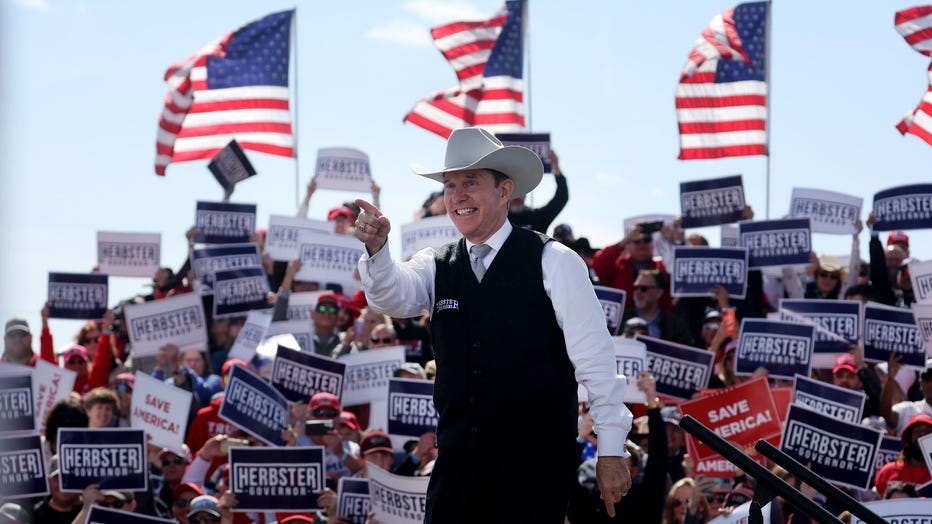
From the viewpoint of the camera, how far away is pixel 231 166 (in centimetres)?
1600

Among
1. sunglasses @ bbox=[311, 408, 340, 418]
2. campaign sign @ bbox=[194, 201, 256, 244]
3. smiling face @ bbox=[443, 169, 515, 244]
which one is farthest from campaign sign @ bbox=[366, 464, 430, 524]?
campaign sign @ bbox=[194, 201, 256, 244]

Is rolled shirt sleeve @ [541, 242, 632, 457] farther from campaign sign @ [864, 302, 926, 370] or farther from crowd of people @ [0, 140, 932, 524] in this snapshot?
campaign sign @ [864, 302, 926, 370]

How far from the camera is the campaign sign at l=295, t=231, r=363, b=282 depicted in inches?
565

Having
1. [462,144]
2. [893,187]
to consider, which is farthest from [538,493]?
[893,187]

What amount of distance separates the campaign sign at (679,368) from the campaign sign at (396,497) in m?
2.59

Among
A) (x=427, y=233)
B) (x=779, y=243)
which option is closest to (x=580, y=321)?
(x=779, y=243)

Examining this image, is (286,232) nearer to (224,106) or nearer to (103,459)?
(224,106)

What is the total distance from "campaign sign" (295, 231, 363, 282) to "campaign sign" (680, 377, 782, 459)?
5.39 m

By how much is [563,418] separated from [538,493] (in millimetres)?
249

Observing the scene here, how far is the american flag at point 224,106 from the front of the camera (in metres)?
17.3

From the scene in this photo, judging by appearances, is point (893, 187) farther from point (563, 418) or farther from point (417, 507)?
point (563, 418)

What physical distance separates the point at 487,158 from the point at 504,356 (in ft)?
2.03

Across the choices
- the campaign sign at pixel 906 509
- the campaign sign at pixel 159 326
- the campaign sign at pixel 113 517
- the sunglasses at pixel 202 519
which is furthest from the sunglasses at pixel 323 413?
the campaign sign at pixel 906 509

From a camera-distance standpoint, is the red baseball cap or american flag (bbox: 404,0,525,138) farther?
american flag (bbox: 404,0,525,138)
